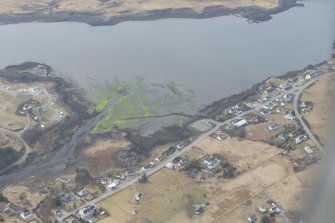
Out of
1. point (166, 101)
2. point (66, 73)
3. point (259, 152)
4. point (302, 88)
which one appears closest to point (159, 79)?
point (166, 101)

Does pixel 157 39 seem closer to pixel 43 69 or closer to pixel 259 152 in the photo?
pixel 43 69

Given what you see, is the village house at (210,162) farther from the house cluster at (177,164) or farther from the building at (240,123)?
the building at (240,123)

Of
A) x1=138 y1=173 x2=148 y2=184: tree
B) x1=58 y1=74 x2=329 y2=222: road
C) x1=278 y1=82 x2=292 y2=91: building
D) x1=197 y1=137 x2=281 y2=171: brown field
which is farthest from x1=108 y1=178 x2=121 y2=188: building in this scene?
x1=278 y1=82 x2=292 y2=91: building

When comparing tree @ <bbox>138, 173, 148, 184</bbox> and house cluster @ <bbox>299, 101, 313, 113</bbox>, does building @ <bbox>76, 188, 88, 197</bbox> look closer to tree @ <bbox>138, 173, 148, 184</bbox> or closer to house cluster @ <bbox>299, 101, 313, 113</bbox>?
tree @ <bbox>138, 173, 148, 184</bbox>

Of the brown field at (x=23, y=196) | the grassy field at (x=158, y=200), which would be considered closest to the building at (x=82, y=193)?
the grassy field at (x=158, y=200)

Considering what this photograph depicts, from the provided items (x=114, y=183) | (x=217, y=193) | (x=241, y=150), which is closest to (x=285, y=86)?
(x=241, y=150)
